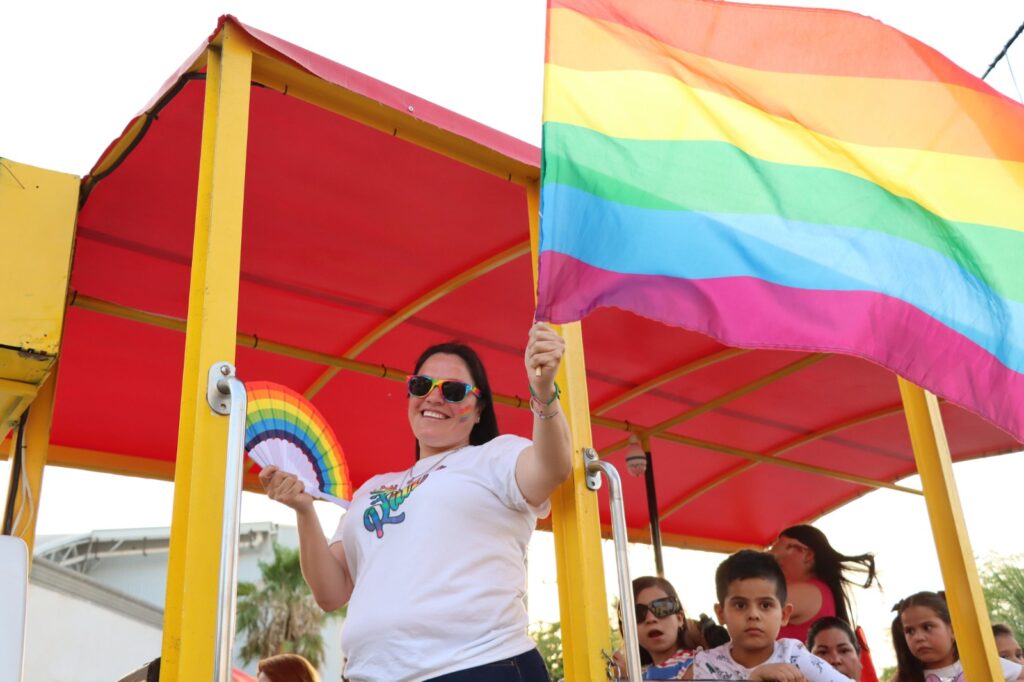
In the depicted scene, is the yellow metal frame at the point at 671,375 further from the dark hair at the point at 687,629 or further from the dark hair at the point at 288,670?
the dark hair at the point at 288,670

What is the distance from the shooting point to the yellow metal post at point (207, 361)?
1848mm

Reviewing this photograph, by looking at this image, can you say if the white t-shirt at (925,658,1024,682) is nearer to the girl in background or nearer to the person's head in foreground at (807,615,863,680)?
the girl in background

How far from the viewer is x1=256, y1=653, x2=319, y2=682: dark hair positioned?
5.11 meters

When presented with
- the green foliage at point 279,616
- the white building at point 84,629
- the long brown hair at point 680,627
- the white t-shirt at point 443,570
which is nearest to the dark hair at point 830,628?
the long brown hair at point 680,627

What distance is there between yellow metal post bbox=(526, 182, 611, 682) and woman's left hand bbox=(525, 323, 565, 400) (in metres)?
0.43

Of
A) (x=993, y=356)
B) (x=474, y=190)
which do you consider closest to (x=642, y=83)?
(x=474, y=190)

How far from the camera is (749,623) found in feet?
12.4

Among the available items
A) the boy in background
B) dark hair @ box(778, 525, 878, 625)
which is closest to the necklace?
the boy in background

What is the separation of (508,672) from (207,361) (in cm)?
101

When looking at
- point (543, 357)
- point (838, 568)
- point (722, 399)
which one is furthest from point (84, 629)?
point (543, 357)

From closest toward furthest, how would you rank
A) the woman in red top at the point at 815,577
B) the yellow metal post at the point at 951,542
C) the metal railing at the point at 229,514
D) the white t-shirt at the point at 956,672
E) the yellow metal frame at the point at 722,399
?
the metal railing at the point at 229,514, the yellow metal post at the point at 951,542, the white t-shirt at the point at 956,672, the woman in red top at the point at 815,577, the yellow metal frame at the point at 722,399

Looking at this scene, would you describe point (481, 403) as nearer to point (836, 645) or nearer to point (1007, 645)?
point (836, 645)

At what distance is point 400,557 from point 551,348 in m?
0.66

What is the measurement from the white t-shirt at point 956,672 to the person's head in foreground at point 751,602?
1017 mm
